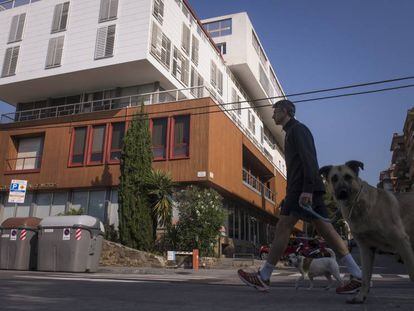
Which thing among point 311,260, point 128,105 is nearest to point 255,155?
point 128,105

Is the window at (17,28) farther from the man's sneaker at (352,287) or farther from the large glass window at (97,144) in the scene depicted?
the man's sneaker at (352,287)

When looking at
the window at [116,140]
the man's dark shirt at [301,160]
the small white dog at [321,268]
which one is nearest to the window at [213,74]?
the window at [116,140]

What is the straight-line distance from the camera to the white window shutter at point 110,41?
25312 mm

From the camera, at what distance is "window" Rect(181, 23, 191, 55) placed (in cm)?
2889

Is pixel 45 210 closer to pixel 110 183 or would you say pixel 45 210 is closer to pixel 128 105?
pixel 110 183

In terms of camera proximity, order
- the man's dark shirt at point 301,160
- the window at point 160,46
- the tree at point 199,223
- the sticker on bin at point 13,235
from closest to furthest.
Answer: the man's dark shirt at point 301,160 → the sticker on bin at point 13,235 → the tree at point 199,223 → the window at point 160,46

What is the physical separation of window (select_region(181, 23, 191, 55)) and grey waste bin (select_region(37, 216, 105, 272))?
Result: 1822 cm

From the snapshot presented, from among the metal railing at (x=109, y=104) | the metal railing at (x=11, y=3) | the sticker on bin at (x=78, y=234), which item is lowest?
the sticker on bin at (x=78, y=234)

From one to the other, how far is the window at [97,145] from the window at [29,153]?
179 inches

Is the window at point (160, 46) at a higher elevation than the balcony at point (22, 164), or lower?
higher

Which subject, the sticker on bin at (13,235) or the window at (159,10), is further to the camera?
the window at (159,10)

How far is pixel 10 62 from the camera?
29094 millimetres

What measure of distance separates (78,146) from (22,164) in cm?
505

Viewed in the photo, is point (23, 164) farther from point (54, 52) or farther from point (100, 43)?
point (100, 43)
